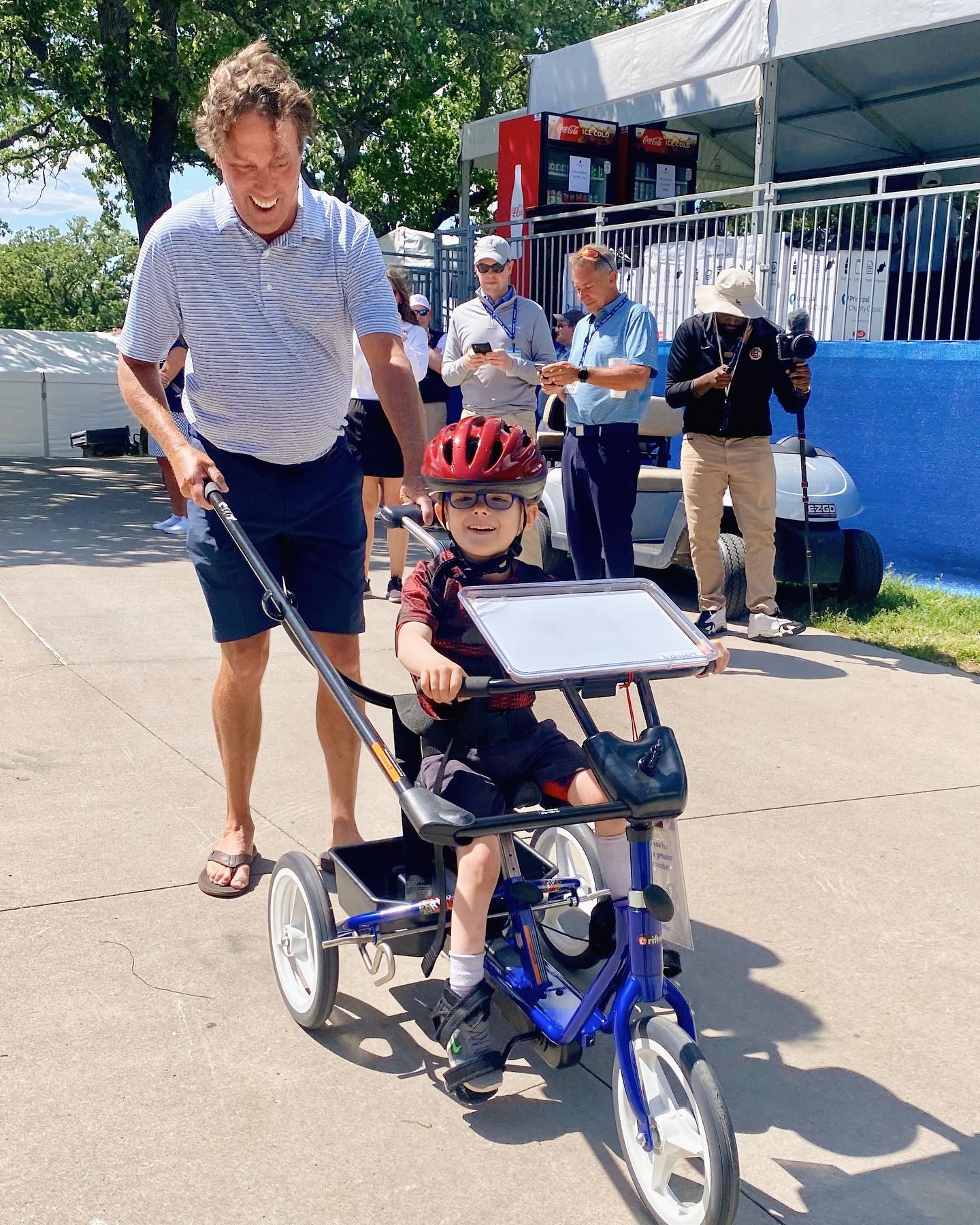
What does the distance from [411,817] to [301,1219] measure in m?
0.79

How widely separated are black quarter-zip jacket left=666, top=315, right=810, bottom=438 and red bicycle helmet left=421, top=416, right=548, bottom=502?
4.16 m

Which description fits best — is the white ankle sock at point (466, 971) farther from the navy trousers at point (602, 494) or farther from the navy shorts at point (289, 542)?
the navy trousers at point (602, 494)

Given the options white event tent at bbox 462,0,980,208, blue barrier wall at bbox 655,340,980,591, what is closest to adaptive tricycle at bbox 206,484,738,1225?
blue barrier wall at bbox 655,340,980,591

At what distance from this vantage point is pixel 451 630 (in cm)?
309

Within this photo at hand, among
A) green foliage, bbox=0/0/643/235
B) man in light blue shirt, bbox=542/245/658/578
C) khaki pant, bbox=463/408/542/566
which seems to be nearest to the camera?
man in light blue shirt, bbox=542/245/658/578

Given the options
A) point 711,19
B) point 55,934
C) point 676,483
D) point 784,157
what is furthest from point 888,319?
point 55,934

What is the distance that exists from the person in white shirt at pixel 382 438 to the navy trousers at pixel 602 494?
96cm

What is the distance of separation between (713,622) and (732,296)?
1.81m

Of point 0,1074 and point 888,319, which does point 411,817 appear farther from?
point 888,319

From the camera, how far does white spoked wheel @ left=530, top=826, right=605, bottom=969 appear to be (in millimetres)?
3127

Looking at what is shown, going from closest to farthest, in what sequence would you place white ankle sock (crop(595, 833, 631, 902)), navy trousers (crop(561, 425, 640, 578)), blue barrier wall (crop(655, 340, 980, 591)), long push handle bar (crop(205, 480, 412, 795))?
long push handle bar (crop(205, 480, 412, 795)) < white ankle sock (crop(595, 833, 631, 902)) < navy trousers (crop(561, 425, 640, 578)) < blue barrier wall (crop(655, 340, 980, 591))

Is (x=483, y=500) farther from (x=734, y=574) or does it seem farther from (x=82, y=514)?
(x=82, y=514)

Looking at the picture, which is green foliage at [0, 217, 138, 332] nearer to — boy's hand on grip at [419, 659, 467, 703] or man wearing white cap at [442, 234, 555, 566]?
man wearing white cap at [442, 234, 555, 566]

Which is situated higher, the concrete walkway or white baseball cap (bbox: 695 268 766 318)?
white baseball cap (bbox: 695 268 766 318)
